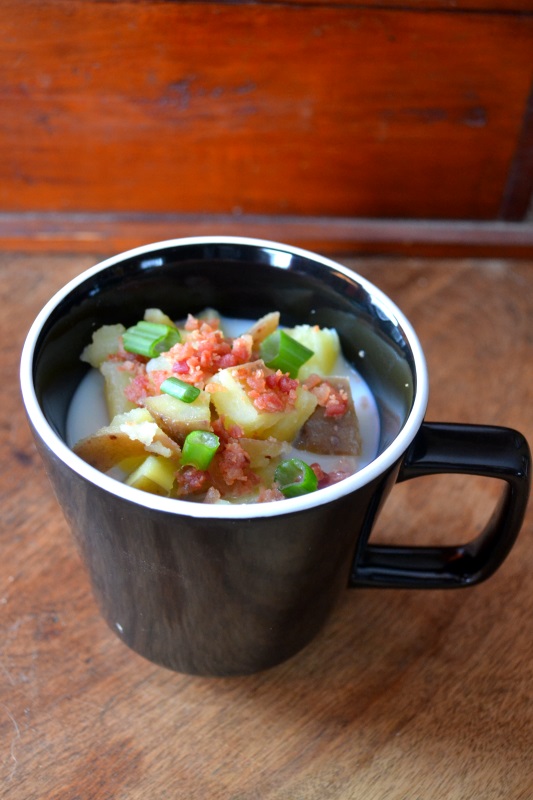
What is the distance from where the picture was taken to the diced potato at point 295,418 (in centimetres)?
83

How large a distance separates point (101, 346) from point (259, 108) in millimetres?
650

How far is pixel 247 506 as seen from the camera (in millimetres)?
669

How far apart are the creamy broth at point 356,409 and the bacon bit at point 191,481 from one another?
12 cm

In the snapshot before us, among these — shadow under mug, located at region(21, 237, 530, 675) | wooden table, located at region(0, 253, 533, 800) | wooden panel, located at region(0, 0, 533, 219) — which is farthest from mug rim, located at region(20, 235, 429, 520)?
wooden panel, located at region(0, 0, 533, 219)

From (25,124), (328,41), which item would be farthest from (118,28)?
(328,41)

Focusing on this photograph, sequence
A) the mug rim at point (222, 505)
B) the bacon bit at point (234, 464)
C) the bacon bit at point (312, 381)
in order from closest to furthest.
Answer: the mug rim at point (222, 505), the bacon bit at point (234, 464), the bacon bit at point (312, 381)

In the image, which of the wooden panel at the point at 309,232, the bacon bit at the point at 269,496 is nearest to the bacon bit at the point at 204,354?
the bacon bit at the point at 269,496

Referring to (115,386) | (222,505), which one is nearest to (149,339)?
(115,386)

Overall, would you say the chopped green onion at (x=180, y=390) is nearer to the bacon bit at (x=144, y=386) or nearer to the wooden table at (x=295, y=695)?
the bacon bit at (x=144, y=386)

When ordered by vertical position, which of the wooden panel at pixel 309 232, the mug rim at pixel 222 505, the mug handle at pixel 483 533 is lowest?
the wooden panel at pixel 309 232

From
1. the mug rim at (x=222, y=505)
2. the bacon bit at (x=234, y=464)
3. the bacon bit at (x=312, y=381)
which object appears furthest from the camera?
the bacon bit at (x=312, y=381)

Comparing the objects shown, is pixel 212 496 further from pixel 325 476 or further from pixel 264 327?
pixel 264 327

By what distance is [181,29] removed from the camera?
4.32 feet

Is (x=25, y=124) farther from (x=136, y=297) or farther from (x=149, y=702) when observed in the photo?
(x=149, y=702)
